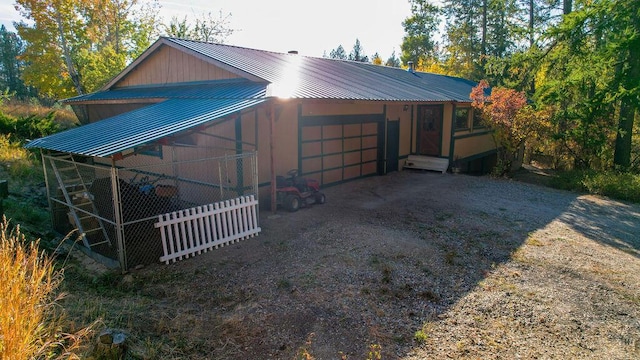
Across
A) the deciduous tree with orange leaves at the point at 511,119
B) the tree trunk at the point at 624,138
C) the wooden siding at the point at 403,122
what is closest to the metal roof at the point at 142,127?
the wooden siding at the point at 403,122

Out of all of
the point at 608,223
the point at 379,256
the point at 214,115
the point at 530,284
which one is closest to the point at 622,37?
the point at 608,223

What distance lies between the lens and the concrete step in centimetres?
1459

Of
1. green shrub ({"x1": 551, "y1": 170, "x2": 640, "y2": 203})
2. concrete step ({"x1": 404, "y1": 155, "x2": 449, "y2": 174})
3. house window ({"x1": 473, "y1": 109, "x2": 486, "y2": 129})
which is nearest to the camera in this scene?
green shrub ({"x1": 551, "y1": 170, "x2": 640, "y2": 203})

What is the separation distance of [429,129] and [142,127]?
11219mm

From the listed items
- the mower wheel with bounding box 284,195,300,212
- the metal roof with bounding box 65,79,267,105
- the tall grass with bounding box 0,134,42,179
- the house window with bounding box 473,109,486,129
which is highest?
the metal roof with bounding box 65,79,267,105

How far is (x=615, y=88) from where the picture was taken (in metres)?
13.2

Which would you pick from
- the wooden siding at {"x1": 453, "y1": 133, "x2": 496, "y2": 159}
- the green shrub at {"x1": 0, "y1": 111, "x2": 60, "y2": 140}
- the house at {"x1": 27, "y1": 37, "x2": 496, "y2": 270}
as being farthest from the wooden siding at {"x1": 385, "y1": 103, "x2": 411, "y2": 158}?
the green shrub at {"x1": 0, "y1": 111, "x2": 60, "y2": 140}

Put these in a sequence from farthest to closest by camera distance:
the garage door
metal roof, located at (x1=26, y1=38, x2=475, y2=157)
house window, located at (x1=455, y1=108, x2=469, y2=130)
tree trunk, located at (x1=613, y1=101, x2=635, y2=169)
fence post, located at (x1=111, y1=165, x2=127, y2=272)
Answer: house window, located at (x1=455, y1=108, x2=469, y2=130)
tree trunk, located at (x1=613, y1=101, x2=635, y2=169)
the garage door
metal roof, located at (x1=26, y1=38, x2=475, y2=157)
fence post, located at (x1=111, y1=165, x2=127, y2=272)

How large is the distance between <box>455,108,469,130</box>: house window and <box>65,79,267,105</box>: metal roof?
32.7 feet

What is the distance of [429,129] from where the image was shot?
15.2 m

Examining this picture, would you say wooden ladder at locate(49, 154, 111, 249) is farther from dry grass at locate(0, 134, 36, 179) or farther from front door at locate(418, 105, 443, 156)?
front door at locate(418, 105, 443, 156)

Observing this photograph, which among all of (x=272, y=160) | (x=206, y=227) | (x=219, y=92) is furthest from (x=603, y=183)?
(x=206, y=227)

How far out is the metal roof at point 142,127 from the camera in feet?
20.1

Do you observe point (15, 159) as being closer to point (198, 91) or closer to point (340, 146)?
point (198, 91)
